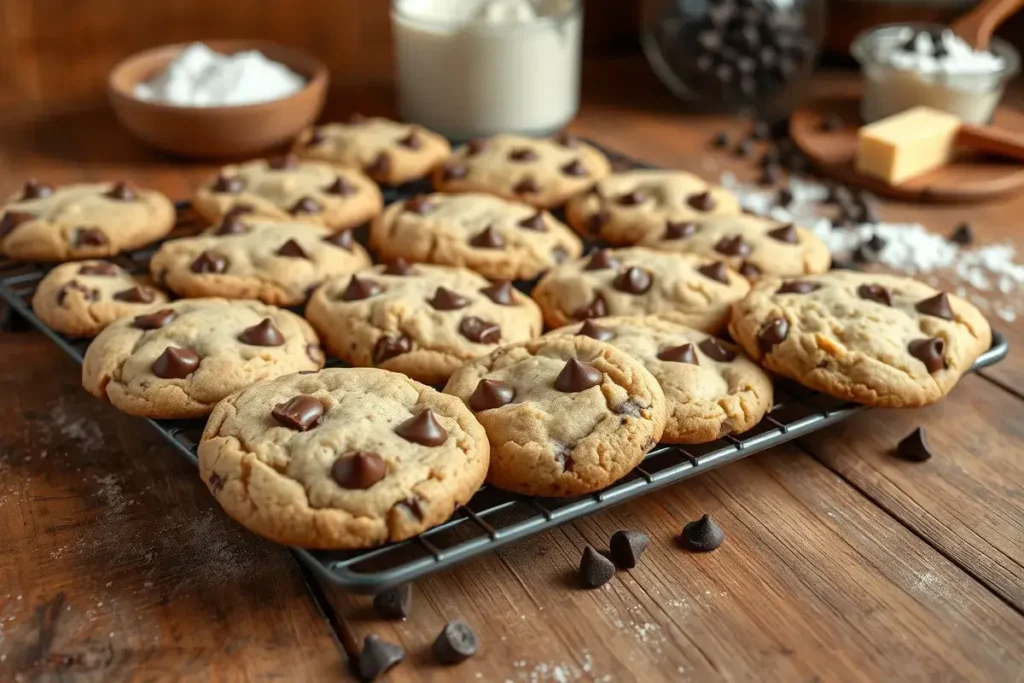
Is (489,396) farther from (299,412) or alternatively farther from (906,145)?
(906,145)

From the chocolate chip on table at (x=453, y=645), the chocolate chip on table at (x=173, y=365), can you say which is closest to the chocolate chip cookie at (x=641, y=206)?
the chocolate chip on table at (x=173, y=365)

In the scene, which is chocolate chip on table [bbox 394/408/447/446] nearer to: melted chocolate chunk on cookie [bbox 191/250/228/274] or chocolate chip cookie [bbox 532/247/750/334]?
chocolate chip cookie [bbox 532/247/750/334]

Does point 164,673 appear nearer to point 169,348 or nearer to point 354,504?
point 354,504

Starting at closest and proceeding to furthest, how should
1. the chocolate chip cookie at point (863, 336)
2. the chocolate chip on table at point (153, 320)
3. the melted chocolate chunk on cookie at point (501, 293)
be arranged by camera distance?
the chocolate chip cookie at point (863, 336) → the chocolate chip on table at point (153, 320) → the melted chocolate chunk on cookie at point (501, 293)

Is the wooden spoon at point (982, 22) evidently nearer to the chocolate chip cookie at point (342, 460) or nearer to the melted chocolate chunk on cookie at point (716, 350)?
the melted chocolate chunk on cookie at point (716, 350)

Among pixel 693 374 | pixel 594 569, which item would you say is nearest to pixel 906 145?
pixel 693 374
